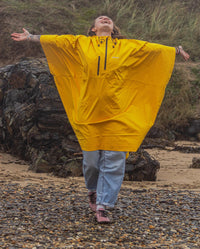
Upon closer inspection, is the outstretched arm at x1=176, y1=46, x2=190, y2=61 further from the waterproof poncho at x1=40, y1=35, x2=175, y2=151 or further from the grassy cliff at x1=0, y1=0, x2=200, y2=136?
the grassy cliff at x1=0, y1=0, x2=200, y2=136

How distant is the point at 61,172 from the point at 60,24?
811 cm

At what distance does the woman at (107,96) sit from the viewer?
11.9 ft

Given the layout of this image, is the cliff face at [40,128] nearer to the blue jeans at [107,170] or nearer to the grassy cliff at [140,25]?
the blue jeans at [107,170]

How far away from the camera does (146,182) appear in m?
5.73

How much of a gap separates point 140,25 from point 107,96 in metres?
11.5

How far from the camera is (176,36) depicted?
1431cm

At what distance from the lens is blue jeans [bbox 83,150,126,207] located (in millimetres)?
3602

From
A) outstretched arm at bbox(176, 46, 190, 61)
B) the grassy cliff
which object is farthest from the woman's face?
the grassy cliff

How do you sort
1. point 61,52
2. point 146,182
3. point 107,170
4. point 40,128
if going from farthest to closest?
point 40,128, point 146,182, point 61,52, point 107,170

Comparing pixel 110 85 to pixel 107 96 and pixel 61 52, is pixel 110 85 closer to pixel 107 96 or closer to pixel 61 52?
pixel 107 96

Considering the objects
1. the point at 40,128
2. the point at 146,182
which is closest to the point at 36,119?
the point at 40,128

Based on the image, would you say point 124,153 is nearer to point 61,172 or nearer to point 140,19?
point 61,172

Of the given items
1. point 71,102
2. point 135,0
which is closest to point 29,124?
point 71,102

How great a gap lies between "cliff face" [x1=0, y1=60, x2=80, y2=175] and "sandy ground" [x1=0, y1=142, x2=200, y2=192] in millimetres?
256
